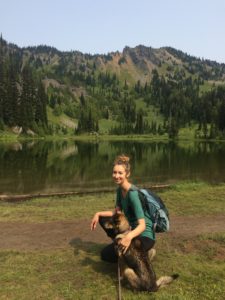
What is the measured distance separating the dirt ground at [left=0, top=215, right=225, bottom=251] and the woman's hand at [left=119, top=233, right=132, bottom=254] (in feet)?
18.2

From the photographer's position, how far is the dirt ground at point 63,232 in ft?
48.1

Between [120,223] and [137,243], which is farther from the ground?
[120,223]

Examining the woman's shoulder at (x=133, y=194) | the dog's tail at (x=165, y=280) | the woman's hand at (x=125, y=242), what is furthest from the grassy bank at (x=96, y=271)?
the woman's shoulder at (x=133, y=194)

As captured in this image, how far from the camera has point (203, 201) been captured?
23.5m

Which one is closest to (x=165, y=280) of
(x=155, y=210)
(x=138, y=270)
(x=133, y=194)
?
(x=138, y=270)

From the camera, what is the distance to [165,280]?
10070mm

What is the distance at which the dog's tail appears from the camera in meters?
9.93

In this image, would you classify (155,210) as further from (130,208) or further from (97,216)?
(97,216)

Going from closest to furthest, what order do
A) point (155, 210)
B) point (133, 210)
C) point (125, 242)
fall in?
point (125, 242), point (133, 210), point (155, 210)

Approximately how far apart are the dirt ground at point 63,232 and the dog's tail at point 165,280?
5.07 m

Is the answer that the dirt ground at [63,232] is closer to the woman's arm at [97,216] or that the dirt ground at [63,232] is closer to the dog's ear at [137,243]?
the woman's arm at [97,216]

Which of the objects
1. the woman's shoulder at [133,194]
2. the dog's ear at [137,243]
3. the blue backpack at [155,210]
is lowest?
the dog's ear at [137,243]

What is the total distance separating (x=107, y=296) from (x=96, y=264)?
2.44 m

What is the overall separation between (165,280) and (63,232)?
→ 7.38 metres
